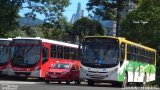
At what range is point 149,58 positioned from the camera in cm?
4072

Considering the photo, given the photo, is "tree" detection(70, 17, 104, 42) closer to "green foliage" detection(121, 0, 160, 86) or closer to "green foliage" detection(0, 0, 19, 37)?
"green foliage" detection(121, 0, 160, 86)

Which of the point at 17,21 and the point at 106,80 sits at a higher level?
the point at 17,21

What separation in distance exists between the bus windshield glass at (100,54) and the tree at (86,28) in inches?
1596

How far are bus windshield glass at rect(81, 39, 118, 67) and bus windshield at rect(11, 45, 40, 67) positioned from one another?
604cm

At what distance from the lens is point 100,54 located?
100ft

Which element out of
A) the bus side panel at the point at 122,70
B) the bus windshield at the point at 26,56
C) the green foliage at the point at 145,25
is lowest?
the bus side panel at the point at 122,70

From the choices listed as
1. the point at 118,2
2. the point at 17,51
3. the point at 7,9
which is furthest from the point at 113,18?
the point at 17,51

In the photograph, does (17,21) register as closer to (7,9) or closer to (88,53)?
(7,9)

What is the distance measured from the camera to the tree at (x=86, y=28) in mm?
71844

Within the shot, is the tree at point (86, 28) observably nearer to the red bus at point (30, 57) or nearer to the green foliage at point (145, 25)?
the green foliage at point (145, 25)

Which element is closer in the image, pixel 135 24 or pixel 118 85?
pixel 118 85

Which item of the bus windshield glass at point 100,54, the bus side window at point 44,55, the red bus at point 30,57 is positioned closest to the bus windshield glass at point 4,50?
the red bus at point 30,57

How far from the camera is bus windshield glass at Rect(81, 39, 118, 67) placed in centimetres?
3042

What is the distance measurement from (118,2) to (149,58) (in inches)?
847
